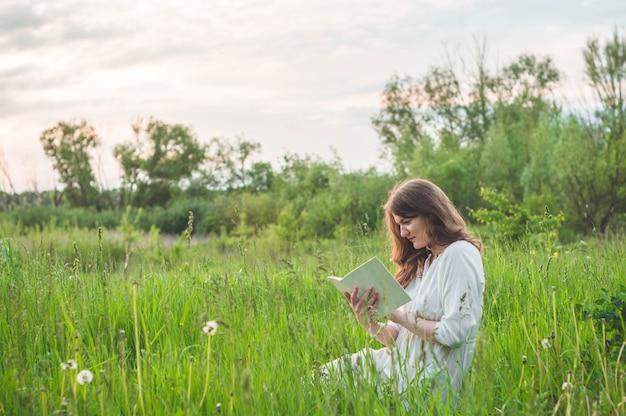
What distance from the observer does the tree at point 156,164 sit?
32.4 m

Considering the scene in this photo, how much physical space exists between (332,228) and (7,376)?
15647mm

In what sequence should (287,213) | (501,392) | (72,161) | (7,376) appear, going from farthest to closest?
(72,161), (287,213), (501,392), (7,376)

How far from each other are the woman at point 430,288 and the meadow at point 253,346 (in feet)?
0.50

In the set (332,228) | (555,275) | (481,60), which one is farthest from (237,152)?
(555,275)

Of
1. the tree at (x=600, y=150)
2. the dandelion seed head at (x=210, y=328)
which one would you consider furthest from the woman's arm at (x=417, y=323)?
the tree at (x=600, y=150)

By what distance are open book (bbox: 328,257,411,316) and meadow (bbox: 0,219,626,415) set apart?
13 centimetres

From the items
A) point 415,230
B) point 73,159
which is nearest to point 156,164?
point 73,159

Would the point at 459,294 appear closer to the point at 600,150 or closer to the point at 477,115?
the point at 600,150

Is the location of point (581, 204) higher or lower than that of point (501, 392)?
lower

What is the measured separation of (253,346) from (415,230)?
1014 mm

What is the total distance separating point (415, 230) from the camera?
3514 mm

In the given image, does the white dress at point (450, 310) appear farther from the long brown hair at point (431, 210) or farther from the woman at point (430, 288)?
the long brown hair at point (431, 210)

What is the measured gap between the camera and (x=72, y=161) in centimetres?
3216

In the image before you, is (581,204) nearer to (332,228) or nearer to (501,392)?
(332,228)
